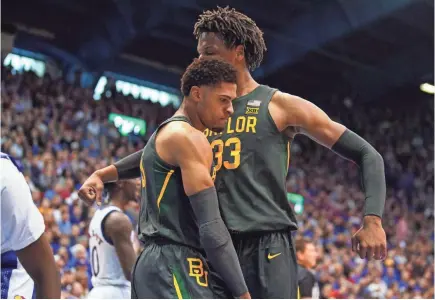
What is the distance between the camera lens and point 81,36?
59.0 feet

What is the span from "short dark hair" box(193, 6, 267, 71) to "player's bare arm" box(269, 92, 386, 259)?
0.24 metres

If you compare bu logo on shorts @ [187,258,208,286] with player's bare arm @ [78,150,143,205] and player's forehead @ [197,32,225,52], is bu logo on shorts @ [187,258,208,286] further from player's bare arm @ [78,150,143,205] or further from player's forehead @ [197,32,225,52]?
player's forehead @ [197,32,225,52]

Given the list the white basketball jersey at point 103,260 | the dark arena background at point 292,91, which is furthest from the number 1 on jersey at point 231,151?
the dark arena background at point 292,91

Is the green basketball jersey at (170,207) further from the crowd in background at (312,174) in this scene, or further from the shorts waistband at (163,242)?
the crowd in background at (312,174)

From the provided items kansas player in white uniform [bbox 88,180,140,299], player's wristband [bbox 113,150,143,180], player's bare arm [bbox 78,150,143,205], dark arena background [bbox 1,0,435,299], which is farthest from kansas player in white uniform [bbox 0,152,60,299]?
dark arena background [bbox 1,0,435,299]

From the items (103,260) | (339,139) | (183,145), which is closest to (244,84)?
(339,139)

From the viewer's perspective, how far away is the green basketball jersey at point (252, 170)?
3.23m

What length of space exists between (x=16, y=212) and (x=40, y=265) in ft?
0.69

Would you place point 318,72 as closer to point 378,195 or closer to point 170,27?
point 170,27

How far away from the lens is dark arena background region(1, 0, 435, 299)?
13.3m

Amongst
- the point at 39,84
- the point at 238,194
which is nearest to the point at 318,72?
the point at 39,84

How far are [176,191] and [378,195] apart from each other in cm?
84

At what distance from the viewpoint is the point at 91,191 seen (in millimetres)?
3566

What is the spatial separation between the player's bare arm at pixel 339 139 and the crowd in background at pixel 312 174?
2610mm
